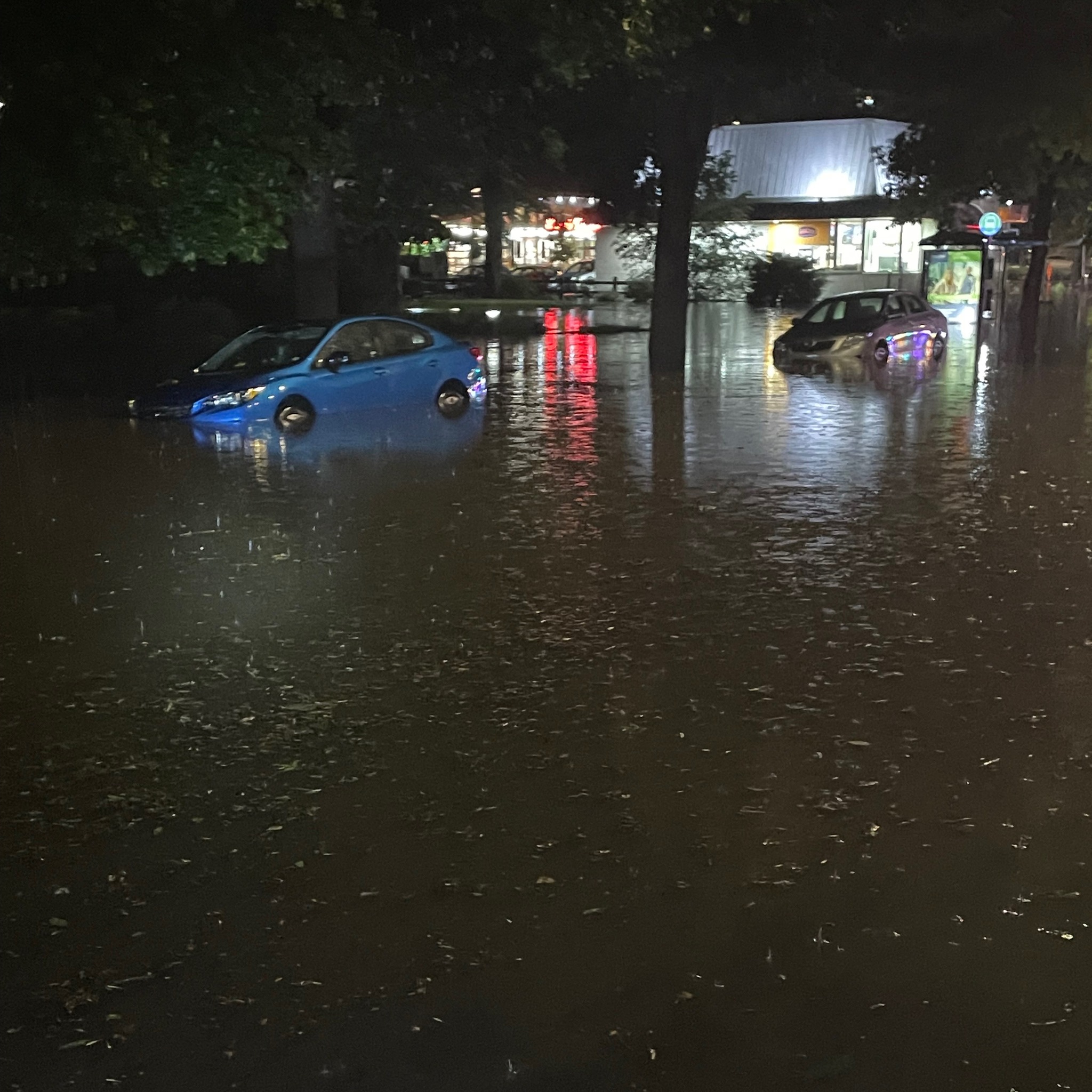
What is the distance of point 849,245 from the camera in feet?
207

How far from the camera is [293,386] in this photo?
17391 mm

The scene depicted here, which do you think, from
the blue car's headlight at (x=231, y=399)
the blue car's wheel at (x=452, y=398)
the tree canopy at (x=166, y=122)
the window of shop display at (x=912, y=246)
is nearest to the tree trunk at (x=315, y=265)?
the tree canopy at (x=166, y=122)

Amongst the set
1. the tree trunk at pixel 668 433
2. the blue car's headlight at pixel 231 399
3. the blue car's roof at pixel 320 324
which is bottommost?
the tree trunk at pixel 668 433

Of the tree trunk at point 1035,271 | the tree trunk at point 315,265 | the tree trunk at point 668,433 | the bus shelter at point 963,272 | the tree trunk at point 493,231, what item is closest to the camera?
the tree trunk at point 668,433

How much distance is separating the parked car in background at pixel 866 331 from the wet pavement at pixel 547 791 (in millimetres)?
16125

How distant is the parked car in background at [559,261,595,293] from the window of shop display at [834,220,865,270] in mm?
10731

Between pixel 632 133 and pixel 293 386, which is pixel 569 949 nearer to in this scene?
pixel 293 386

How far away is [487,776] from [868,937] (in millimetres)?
1916

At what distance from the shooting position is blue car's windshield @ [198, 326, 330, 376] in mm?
17891

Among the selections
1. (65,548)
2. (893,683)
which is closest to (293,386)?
(65,548)

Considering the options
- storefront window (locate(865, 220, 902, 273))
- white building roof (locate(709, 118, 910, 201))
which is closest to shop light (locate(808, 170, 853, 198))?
white building roof (locate(709, 118, 910, 201))

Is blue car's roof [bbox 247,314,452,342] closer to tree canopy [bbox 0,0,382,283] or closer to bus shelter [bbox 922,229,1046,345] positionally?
tree canopy [bbox 0,0,382,283]

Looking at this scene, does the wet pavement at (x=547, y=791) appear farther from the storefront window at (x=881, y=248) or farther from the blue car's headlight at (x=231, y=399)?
the storefront window at (x=881, y=248)

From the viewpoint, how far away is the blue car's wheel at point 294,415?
56.4 feet
